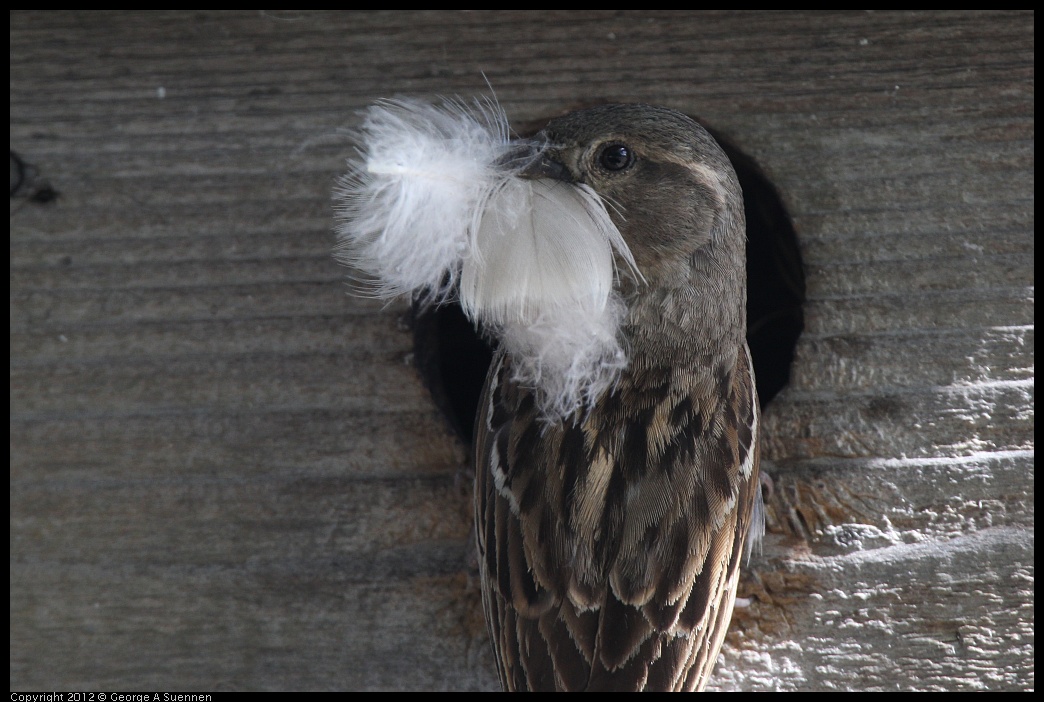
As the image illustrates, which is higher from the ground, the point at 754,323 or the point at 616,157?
the point at 616,157

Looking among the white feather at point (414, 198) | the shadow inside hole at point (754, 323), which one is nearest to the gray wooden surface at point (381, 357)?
the shadow inside hole at point (754, 323)

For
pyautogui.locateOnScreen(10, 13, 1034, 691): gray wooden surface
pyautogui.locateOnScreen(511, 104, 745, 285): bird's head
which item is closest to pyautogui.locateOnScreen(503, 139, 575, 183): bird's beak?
pyautogui.locateOnScreen(511, 104, 745, 285): bird's head

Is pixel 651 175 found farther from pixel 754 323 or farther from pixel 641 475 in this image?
pixel 754 323

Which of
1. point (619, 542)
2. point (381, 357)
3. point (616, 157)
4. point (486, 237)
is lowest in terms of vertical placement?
point (619, 542)

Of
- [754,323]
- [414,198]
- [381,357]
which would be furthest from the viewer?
[754,323]

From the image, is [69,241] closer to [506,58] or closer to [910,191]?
[506,58]

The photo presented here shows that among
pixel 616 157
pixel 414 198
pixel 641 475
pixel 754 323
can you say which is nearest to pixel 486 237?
pixel 414 198

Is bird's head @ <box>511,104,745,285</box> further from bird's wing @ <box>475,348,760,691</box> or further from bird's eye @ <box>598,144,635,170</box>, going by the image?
bird's wing @ <box>475,348,760,691</box>
